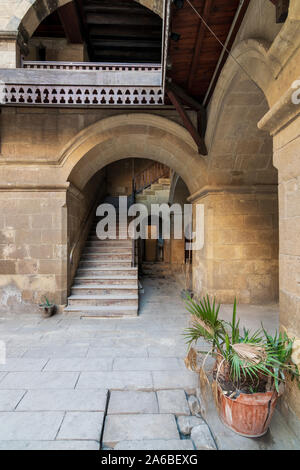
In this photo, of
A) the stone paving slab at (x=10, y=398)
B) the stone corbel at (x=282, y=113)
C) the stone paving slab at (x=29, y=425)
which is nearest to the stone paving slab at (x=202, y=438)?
the stone paving slab at (x=29, y=425)

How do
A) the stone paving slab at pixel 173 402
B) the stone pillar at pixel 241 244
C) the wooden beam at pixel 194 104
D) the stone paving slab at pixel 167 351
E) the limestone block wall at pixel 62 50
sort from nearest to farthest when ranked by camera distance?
the stone paving slab at pixel 173 402, the stone paving slab at pixel 167 351, the wooden beam at pixel 194 104, the stone pillar at pixel 241 244, the limestone block wall at pixel 62 50

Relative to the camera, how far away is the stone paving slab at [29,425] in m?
1.80

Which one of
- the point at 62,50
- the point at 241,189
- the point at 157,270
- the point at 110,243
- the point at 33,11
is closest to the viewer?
the point at 33,11

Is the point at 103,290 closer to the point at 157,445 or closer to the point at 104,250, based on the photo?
the point at 104,250

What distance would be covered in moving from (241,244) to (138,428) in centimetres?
385

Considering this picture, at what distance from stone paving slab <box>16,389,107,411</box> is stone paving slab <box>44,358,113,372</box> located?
0.39 meters

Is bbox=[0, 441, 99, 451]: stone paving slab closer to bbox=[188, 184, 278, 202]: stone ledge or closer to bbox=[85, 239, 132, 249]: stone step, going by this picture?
bbox=[188, 184, 278, 202]: stone ledge

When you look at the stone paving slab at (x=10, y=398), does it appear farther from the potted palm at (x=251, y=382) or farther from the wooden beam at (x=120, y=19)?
the wooden beam at (x=120, y=19)

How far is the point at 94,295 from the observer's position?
195 inches

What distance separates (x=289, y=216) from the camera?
197cm

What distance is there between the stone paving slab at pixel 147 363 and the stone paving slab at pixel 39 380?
0.51m

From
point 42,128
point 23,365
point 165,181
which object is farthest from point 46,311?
point 165,181

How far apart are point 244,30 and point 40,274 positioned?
4.86m
